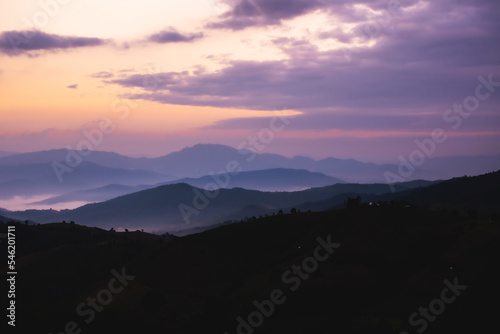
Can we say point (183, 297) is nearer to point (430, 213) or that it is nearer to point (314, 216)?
point (314, 216)

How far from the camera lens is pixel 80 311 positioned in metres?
96.6

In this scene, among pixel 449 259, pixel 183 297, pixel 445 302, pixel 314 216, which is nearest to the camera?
pixel 445 302

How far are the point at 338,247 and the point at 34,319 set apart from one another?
6925cm

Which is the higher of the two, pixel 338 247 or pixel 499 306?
pixel 338 247

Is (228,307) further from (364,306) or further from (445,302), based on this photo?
(445,302)

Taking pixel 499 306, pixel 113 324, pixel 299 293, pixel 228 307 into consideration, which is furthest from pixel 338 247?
pixel 113 324

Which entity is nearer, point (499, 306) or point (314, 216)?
point (499, 306)

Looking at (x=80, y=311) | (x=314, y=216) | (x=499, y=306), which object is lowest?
(x=499, y=306)

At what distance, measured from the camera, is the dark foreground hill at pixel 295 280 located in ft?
295

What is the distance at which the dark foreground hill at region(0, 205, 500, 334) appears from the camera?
295ft

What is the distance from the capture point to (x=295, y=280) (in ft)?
359

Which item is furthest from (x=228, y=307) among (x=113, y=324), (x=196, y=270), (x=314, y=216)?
(x=314, y=216)

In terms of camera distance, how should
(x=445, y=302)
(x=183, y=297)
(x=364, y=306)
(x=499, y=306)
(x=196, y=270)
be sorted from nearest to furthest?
1. (x=499, y=306)
2. (x=445, y=302)
3. (x=364, y=306)
4. (x=183, y=297)
5. (x=196, y=270)

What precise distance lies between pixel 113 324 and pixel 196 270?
46713 millimetres
